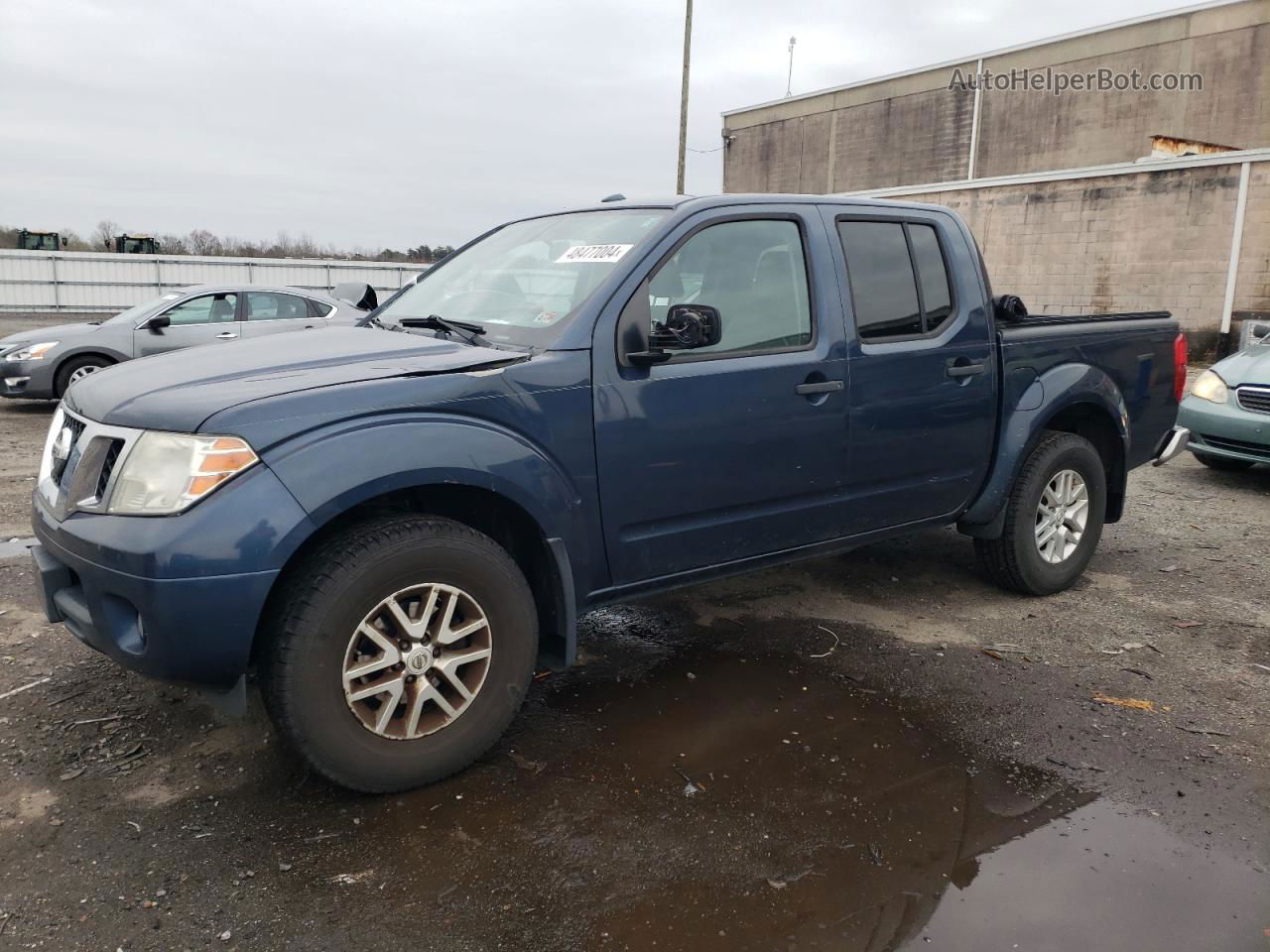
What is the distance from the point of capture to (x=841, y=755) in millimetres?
3205

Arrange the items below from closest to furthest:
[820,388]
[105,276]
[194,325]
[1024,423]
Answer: [820,388] → [1024,423] → [194,325] → [105,276]

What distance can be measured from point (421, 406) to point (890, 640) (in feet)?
8.16

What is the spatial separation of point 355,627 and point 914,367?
8.36 feet

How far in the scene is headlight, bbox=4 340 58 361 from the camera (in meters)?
10.3

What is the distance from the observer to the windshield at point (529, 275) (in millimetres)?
3367

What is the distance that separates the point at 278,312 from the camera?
11.3 metres

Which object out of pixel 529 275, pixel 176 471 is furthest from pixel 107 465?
pixel 529 275

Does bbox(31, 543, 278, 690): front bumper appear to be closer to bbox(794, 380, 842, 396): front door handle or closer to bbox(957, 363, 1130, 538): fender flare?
bbox(794, 380, 842, 396): front door handle

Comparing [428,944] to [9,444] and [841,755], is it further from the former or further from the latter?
[9,444]

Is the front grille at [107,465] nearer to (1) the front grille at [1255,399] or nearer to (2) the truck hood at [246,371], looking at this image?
(2) the truck hood at [246,371]

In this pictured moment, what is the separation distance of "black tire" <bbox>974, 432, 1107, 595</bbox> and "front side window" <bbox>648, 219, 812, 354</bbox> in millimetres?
1626

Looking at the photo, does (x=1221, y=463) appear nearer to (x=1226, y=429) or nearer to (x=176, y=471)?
(x=1226, y=429)

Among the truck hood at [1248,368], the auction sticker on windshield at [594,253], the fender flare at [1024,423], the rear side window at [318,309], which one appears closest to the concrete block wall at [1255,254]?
the truck hood at [1248,368]

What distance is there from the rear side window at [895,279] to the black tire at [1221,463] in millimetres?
5015
